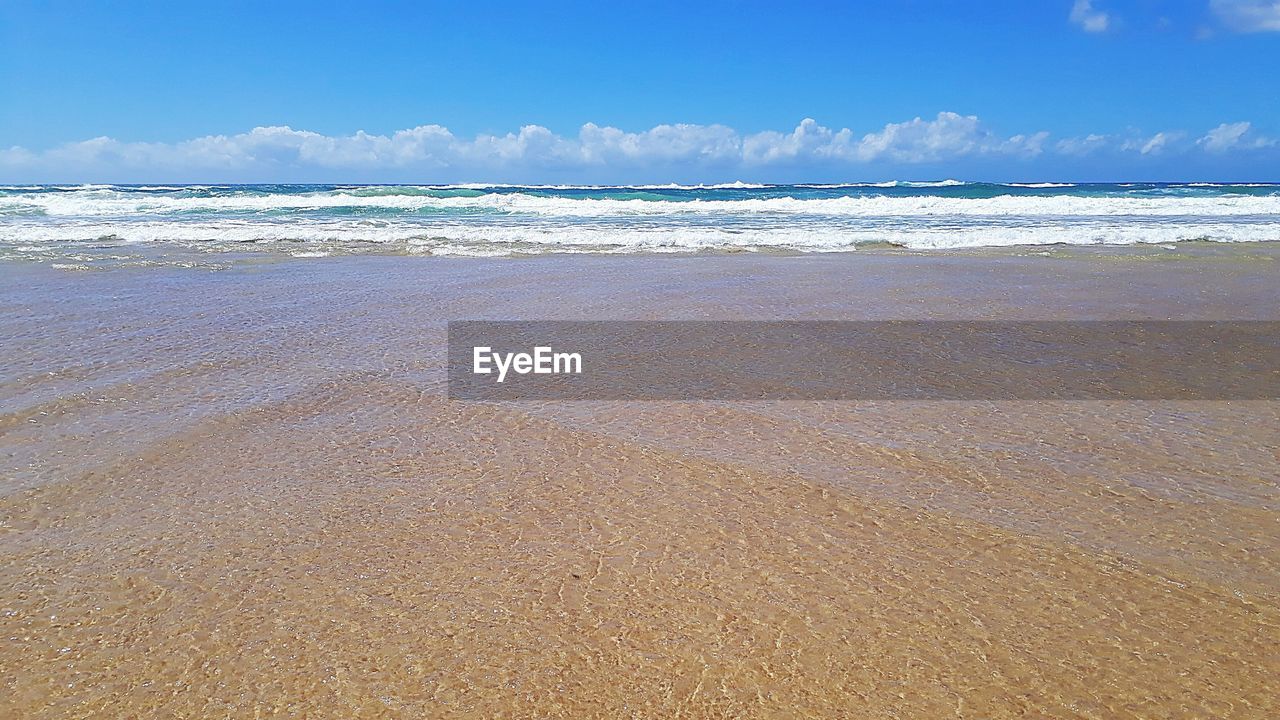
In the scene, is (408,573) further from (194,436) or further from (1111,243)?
(1111,243)

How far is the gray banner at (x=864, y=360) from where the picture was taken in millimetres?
3576

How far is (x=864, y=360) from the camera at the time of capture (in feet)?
13.6

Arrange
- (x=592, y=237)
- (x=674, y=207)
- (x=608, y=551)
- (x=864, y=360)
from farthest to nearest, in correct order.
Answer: (x=674, y=207), (x=592, y=237), (x=864, y=360), (x=608, y=551)

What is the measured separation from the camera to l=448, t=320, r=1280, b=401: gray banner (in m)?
3.58

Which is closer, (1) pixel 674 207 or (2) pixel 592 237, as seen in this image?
(2) pixel 592 237

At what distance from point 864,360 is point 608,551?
245 centimetres

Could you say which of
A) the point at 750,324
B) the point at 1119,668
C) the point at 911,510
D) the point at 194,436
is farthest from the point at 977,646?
the point at 750,324

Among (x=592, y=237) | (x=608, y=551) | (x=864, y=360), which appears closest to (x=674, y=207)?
(x=592, y=237)

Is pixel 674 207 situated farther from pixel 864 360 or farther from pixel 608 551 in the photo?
pixel 608 551

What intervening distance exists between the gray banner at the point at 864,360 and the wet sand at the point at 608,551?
Result: 250mm

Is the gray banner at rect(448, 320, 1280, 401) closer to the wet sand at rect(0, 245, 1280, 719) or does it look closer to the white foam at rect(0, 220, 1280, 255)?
the wet sand at rect(0, 245, 1280, 719)

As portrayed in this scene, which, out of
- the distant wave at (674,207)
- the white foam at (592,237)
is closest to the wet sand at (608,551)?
the white foam at (592,237)

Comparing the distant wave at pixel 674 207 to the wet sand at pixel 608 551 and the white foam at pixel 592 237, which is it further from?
the wet sand at pixel 608 551

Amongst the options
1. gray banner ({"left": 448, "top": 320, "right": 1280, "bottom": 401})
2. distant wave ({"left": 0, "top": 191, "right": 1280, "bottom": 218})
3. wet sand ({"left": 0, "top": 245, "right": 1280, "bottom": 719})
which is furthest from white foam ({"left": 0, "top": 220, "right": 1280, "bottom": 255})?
wet sand ({"left": 0, "top": 245, "right": 1280, "bottom": 719})
